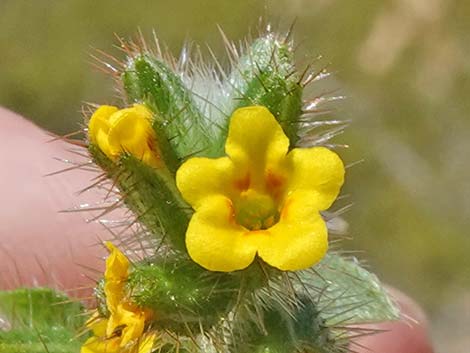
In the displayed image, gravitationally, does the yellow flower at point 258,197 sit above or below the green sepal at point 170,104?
below

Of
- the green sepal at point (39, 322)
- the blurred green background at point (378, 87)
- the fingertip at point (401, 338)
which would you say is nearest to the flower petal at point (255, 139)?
the green sepal at point (39, 322)

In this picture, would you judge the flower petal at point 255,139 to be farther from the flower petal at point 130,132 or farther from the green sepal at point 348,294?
the green sepal at point 348,294

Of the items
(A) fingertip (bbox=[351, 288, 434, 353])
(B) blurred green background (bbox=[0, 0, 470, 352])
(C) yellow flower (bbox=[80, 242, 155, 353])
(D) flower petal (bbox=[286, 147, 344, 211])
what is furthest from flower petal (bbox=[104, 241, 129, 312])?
(B) blurred green background (bbox=[0, 0, 470, 352])

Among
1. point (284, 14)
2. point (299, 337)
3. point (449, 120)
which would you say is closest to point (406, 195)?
point (449, 120)

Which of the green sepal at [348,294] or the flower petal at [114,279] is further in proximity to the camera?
the green sepal at [348,294]

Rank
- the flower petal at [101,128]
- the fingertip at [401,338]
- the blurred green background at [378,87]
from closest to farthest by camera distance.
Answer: the flower petal at [101,128], the fingertip at [401,338], the blurred green background at [378,87]

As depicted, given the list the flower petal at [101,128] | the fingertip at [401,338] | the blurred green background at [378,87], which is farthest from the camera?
the blurred green background at [378,87]
